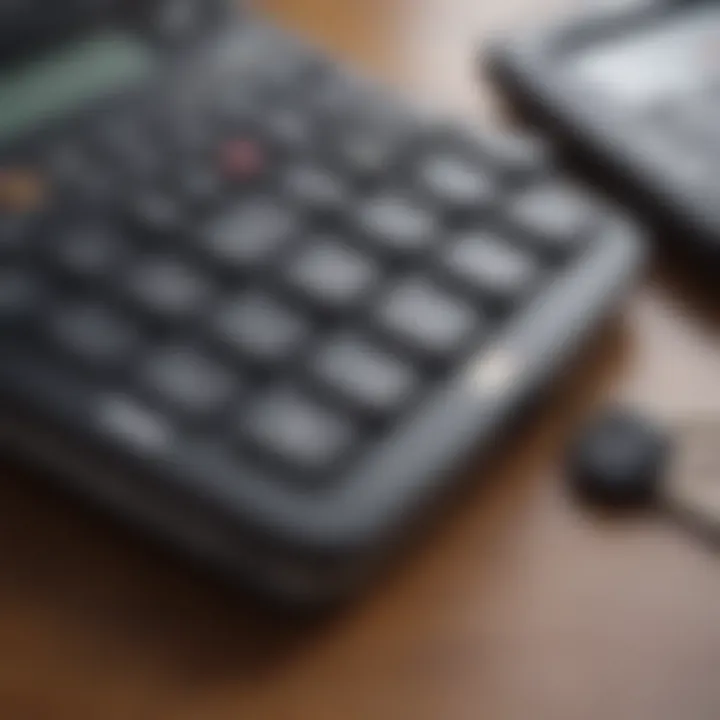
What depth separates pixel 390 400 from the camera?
369mm

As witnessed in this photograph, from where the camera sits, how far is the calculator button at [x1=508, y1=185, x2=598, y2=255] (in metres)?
0.43

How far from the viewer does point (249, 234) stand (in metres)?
0.42

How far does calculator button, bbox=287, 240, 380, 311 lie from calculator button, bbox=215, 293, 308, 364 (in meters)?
0.01

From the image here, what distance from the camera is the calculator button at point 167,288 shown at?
0.39 metres

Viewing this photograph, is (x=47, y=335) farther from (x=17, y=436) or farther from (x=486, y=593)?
(x=486, y=593)

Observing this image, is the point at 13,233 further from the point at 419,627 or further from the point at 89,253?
the point at 419,627

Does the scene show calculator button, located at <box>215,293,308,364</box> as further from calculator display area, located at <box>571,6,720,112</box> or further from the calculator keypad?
calculator display area, located at <box>571,6,720,112</box>

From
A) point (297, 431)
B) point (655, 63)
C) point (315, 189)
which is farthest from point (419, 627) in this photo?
point (655, 63)

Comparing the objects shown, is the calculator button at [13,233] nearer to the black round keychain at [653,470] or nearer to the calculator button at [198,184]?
the calculator button at [198,184]

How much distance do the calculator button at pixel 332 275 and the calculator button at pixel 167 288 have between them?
0.03 meters

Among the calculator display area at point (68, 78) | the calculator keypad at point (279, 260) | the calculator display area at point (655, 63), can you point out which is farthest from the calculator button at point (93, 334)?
the calculator display area at point (655, 63)

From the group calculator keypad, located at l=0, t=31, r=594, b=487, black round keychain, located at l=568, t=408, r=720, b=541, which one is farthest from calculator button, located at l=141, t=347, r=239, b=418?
black round keychain, located at l=568, t=408, r=720, b=541

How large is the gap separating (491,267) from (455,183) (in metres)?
0.05

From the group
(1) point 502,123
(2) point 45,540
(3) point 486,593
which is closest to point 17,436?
(2) point 45,540
